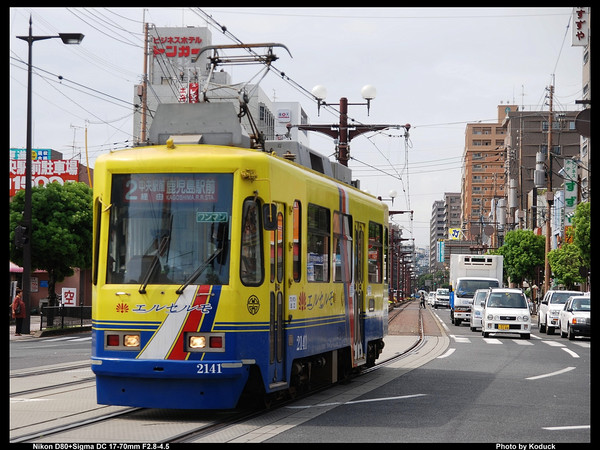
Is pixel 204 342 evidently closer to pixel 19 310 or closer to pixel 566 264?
pixel 19 310

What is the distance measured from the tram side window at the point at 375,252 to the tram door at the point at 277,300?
5458 millimetres

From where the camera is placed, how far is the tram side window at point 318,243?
518 inches

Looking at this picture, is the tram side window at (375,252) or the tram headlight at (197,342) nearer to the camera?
the tram headlight at (197,342)

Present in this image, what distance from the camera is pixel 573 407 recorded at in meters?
13.2

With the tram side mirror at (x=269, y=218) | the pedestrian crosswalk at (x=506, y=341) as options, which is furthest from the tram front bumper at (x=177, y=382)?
the pedestrian crosswalk at (x=506, y=341)

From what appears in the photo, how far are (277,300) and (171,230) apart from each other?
162 centimetres

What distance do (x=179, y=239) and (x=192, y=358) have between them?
139 cm

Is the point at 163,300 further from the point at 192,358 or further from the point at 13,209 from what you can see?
the point at 13,209

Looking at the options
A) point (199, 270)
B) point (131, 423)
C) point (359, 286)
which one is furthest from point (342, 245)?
point (131, 423)

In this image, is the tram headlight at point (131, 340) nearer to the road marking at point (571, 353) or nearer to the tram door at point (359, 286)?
the tram door at point (359, 286)

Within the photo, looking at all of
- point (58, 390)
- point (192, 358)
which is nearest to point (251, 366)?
point (192, 358)

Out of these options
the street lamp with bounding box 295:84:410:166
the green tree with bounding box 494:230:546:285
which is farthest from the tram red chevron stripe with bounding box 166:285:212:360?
the green tree with bounding box 494:230:546:285

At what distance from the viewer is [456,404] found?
43.4 ft

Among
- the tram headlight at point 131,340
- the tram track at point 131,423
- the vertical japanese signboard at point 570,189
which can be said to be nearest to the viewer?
the tram track at point 131,423
